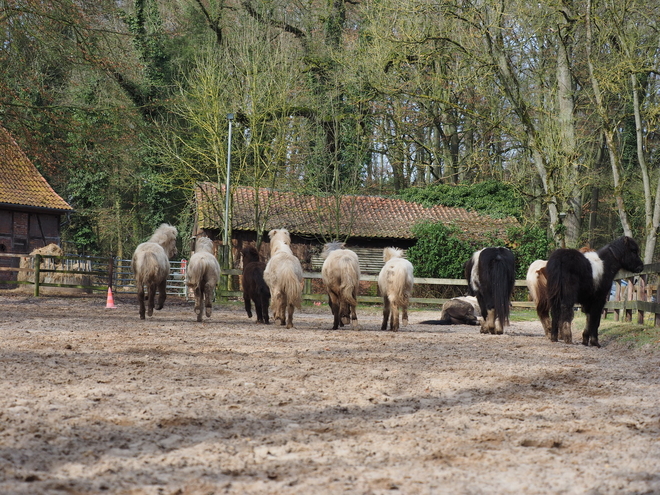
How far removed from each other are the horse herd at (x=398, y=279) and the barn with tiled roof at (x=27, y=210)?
65.1 feet

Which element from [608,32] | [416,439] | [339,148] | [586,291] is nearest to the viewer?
[416,439]

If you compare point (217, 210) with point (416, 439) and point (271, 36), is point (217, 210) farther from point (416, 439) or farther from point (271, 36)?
point (416, 439)

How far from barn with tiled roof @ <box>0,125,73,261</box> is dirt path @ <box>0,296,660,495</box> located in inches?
1032

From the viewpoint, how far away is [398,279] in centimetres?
1377

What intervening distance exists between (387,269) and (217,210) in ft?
Result: 63.2

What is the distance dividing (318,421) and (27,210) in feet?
107

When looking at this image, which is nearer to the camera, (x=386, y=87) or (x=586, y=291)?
(x=586, y=291)

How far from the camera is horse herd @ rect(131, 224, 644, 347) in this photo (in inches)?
470

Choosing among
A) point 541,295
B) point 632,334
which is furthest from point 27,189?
point 632,334

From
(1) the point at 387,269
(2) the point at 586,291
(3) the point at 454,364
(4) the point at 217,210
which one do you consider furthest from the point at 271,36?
(3) the point at 454,364

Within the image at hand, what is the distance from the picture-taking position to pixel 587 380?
789cm

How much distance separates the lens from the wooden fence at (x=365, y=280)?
14.4 m

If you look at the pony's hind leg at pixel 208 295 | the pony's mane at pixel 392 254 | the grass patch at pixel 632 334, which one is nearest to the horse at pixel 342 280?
the pony's mane at pixel 392 254

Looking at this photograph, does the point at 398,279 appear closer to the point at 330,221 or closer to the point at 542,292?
the point at 542,292
